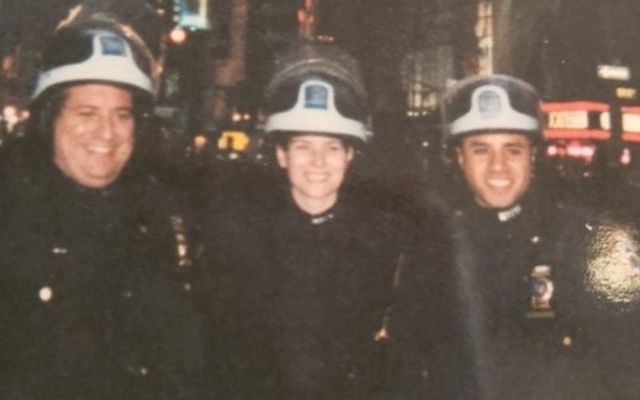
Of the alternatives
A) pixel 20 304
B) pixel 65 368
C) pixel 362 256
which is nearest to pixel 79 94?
pixel 20 304

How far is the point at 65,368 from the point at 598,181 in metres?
2.19

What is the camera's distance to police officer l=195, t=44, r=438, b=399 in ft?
6.94

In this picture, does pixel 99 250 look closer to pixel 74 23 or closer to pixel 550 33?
pixel 74 23

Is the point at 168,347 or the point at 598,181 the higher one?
the point at 598,181

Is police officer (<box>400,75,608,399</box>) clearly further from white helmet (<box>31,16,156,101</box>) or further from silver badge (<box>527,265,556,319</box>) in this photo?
white helmet (<box>31,16,156,101</box>)

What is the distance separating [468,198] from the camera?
237cm

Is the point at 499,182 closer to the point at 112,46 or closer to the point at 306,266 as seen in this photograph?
the point at 306,266

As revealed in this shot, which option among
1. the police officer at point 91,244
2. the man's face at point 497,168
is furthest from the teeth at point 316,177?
the man's face at point 497,168

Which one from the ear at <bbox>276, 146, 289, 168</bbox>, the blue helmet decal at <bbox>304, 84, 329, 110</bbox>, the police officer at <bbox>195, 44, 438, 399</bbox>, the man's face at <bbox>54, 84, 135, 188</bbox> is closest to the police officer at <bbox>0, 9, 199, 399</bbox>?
the man's face at <bbox>54, 84, 135, 188</bbox>

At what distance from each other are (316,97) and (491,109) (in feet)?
1.93

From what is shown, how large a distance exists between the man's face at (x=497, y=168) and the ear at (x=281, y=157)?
0.60 metres

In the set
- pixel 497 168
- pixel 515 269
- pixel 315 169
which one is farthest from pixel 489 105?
pixel 315 169

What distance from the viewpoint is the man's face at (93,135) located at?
6.75 ft

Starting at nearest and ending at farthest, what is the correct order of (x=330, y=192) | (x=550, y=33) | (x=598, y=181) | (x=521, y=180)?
(x=330, y=192) < (x=521, y=180) < (x=598, y=181) < (x=550, y=33)
